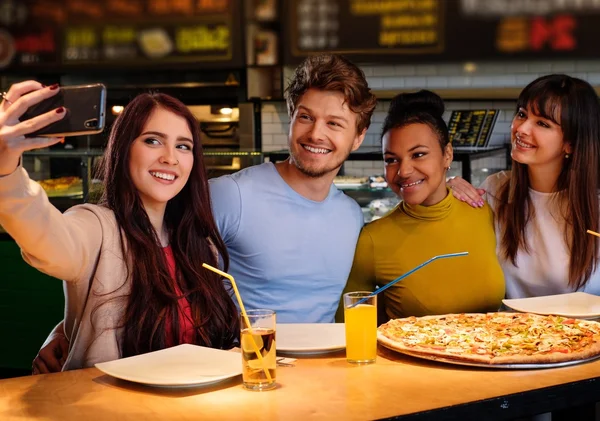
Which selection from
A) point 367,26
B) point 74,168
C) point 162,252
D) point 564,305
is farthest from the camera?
point 367,26

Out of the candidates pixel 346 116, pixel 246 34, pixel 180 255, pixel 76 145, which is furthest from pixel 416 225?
pixel 76 145

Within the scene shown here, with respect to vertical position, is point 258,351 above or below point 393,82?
below

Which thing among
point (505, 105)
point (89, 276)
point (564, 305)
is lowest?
point (564, 305)

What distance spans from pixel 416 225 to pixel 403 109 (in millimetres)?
439

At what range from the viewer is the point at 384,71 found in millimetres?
6586

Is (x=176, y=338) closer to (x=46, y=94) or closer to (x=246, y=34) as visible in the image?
(x=46, y=94)

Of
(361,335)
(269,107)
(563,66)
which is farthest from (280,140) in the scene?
(361,335)

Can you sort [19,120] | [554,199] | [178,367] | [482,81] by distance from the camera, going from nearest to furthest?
[19,120], [178,367], [554,199], [482,81]

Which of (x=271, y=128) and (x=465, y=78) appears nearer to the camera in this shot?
(x=465, y=78)

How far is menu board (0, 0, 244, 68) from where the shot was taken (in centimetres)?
643

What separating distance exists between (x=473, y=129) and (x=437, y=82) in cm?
111

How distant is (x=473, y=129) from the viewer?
5.49m

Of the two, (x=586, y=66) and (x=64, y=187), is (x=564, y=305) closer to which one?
(x=64, y=187)

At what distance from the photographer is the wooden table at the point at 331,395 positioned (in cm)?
195
